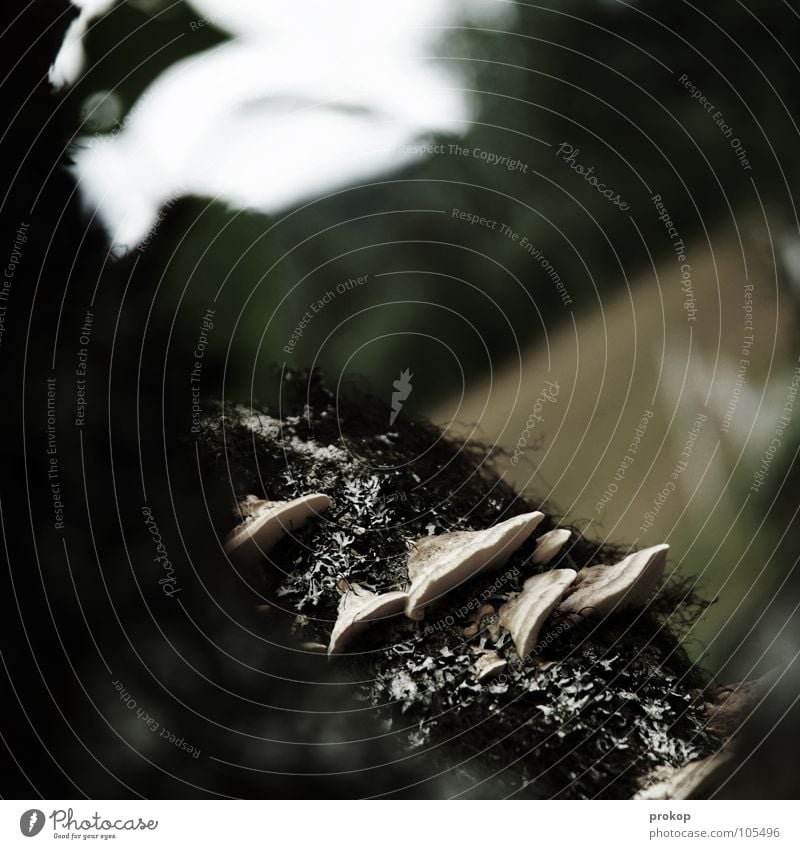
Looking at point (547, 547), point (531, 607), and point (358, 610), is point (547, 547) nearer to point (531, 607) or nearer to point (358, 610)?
point (531, 607)

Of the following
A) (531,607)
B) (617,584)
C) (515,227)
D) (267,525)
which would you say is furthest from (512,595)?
(515,227)

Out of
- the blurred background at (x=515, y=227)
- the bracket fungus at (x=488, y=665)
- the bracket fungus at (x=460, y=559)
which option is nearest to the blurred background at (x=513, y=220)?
the blurred background at (x=515, y=227)

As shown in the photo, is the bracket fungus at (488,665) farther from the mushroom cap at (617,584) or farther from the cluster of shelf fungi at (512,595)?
the mushroom cap at (617,584)

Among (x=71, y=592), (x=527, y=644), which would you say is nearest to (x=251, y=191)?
(x=71, y=592)

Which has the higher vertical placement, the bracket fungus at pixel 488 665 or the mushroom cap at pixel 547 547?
the mushroom cap at pixel 547 547

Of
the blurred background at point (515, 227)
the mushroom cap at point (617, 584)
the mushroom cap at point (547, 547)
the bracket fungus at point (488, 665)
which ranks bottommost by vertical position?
the bracket fungus at point (488, 665)

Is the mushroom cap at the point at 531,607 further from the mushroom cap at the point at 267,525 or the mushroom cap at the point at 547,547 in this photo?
the mushroom cap at the point at 267,525

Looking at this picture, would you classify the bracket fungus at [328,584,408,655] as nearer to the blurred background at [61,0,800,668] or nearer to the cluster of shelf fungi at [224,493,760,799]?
the cluster of shelf fungi at [224,493,760,799]

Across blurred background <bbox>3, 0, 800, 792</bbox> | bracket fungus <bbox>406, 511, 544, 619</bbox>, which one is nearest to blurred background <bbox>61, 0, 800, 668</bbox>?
blurred background <bbox>3, 0, 800, 792</bbox>
